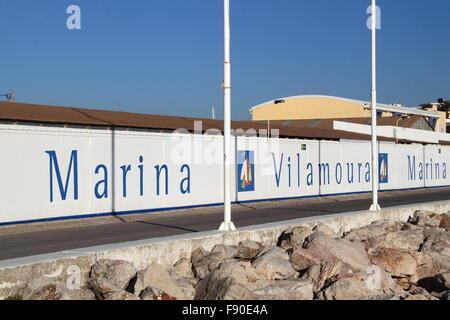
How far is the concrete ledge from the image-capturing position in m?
8.62

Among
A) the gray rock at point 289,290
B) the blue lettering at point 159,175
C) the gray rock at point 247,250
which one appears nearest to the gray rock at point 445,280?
the gray rock at point 289,290

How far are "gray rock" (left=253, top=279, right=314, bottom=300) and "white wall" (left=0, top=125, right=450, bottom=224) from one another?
880 centimetres

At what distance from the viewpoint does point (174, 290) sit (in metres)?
9.55

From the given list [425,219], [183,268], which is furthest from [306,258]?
[425,219]

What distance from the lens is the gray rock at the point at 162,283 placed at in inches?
372

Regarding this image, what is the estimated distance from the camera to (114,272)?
9680mm

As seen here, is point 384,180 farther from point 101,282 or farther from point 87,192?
point 101,282

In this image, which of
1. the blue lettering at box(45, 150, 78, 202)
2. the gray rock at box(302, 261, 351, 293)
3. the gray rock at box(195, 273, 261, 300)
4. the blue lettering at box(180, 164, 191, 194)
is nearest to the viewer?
the gray rock at box(195, 273, 261, 300)

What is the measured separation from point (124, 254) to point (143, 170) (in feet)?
33.8

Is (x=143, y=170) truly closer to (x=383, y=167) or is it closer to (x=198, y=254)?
(x=198, y=254)

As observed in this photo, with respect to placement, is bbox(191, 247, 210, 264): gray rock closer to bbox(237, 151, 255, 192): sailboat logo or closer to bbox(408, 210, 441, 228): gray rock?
bbox(408, 210, 441, 228): gray rock

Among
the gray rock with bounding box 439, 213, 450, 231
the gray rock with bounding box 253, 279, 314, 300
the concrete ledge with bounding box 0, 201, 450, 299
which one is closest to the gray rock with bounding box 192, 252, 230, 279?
the concrete ledge with bounding box 0, 201, 450, 299

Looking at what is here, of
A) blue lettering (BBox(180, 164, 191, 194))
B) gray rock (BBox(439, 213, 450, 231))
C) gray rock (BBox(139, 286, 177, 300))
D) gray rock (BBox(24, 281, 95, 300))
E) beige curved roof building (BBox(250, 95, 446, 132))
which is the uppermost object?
beige curved roof building (BBox(250, 95, 446, 132))
